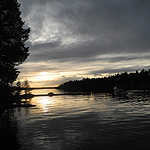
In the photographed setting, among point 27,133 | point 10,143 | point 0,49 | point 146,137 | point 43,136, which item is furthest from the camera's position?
point 0,49

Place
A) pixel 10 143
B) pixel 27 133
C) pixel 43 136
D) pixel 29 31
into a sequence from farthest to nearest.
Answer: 1. pixel 29 31
2. pixel 27 133
3. pixel 43 136
4. pixel 10 143

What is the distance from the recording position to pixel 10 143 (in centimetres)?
1449

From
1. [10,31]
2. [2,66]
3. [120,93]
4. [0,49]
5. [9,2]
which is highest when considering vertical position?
[9,2]

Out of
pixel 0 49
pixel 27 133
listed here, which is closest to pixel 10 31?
pixel 0 49

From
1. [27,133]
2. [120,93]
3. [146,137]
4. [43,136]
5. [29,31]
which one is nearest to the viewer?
[146,137]

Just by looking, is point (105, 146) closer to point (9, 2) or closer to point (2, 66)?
point (2, 66)

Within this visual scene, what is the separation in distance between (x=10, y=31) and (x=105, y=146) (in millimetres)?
23094

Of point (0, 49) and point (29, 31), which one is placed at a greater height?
point (29, 31)

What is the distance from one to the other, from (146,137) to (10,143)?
12.3 meters

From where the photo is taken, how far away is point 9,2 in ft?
88.7

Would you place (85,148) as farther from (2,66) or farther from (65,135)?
(2,66)

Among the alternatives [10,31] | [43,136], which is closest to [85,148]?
[43,136]

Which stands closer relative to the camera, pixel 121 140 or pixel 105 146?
pixel 105 146

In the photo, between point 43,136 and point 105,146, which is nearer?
point 105,146
